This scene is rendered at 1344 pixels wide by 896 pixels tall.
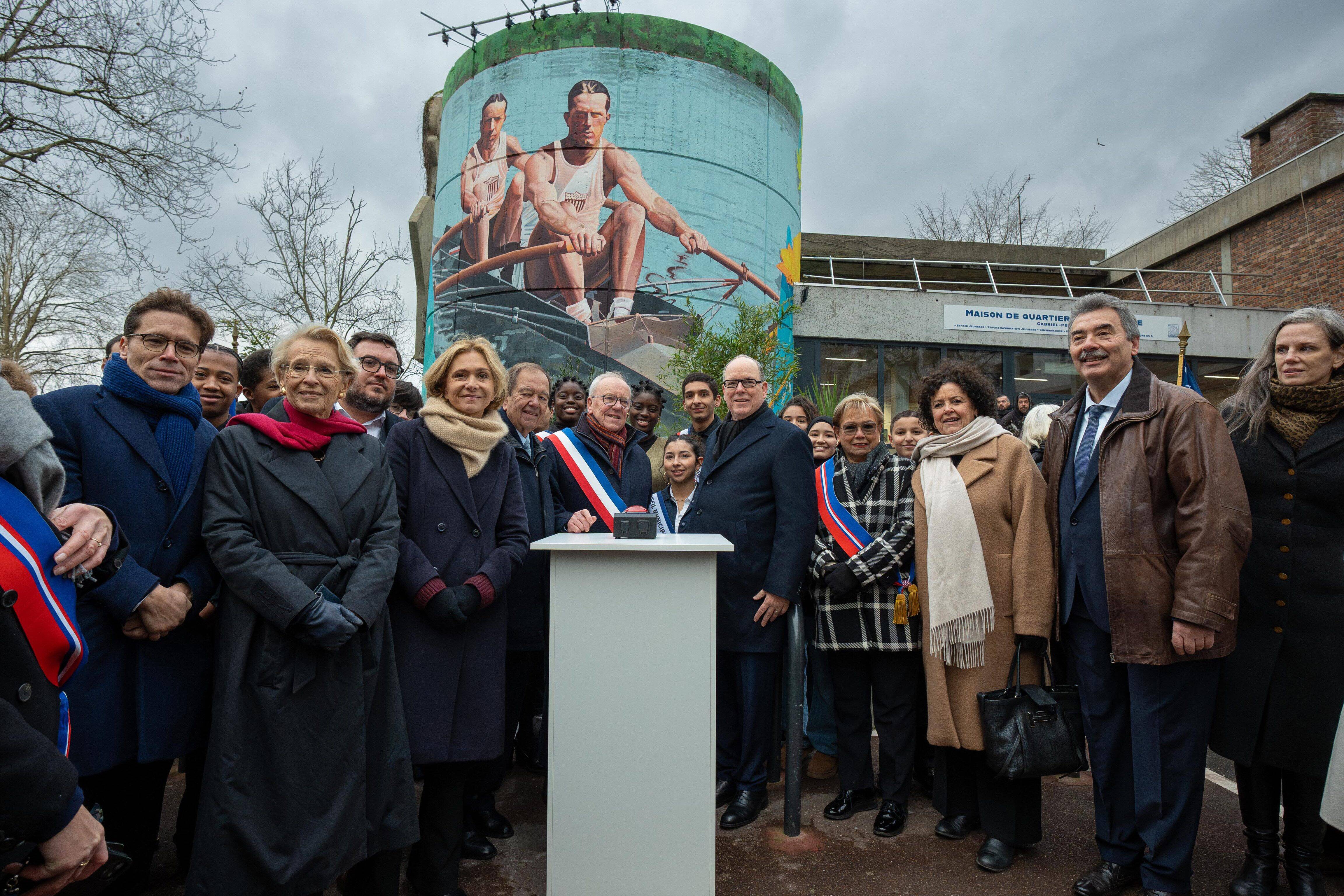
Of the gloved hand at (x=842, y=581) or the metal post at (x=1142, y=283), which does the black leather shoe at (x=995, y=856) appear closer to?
the gloved hand at (x=842, y=581)

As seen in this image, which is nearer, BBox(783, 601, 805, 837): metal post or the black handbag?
the black handbag

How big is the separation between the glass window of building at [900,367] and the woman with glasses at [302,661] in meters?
16.1

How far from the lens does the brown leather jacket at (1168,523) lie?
2.80m

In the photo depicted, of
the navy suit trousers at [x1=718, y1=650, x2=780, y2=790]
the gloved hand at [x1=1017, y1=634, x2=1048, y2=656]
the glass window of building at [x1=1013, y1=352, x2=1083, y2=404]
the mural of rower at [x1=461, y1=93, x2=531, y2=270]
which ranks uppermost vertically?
the mural of rower at [x1=461, y1=93, x2=531, y2=270]

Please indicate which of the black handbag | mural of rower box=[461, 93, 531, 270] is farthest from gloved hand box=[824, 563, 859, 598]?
mural of rower box=[461, 93, 531, 270]

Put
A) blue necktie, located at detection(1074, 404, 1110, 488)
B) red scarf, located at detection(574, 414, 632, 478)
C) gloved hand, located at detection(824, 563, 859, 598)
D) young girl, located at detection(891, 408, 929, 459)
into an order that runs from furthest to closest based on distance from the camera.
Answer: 1. young girl, located at detection(891, 408, 929, 459)
2. red scarf, located at detection(574, 414, 632, 478)
3. gloved hand, located at detection(824, 563, 859, 598)
4. blue necktie, located at detection(1074, 404, 1110, 488)

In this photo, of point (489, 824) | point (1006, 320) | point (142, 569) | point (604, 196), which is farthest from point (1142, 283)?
point (142, 569)

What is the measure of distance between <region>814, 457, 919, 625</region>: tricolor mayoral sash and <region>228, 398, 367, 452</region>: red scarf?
Answer: 2283 millimetres

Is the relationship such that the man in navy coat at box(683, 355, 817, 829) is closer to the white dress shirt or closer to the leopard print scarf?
the white dress shirt

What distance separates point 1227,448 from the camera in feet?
9.57

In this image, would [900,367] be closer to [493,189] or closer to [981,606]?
[493,189]

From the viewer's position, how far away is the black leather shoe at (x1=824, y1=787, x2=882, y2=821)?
364cm

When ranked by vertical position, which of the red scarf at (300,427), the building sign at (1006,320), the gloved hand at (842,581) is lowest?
the gloved hand at (842,581)

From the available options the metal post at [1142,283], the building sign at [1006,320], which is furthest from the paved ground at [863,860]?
the metal post at [1142,283]
